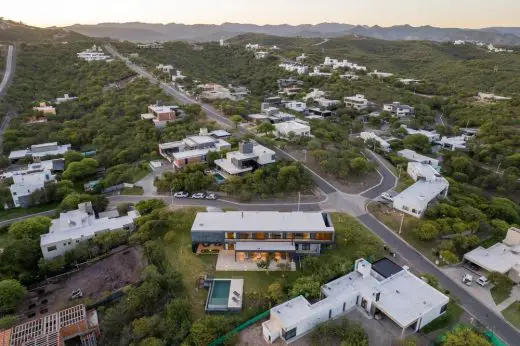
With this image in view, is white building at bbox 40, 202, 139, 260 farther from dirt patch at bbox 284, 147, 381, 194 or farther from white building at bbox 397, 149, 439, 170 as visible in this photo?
white building at bbox 397, 149, 439, 170

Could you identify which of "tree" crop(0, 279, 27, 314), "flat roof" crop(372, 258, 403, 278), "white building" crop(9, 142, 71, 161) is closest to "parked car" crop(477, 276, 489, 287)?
"flat roof" crop(372, 258, 403, 278)

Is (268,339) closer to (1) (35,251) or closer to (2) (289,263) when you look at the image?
(2) (289,263)

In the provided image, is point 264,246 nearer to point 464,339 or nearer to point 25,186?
point 464,339

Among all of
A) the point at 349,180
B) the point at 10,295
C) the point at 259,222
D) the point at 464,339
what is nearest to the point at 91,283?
the point at 10,295

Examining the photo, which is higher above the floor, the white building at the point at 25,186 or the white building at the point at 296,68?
the white building at the point at 296,68

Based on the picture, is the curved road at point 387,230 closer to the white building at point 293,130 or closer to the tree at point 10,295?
the white building at point 293,130

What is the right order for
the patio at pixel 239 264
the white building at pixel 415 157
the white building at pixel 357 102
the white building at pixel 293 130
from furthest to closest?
the white building at pixel 357 102
the white building at pixel 293 130
the white building at pixel 415 157
the patio at pixel 239 264

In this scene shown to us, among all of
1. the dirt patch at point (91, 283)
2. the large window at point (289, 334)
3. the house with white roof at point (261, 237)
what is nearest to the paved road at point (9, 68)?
the dirt patch at point (91, 283)
